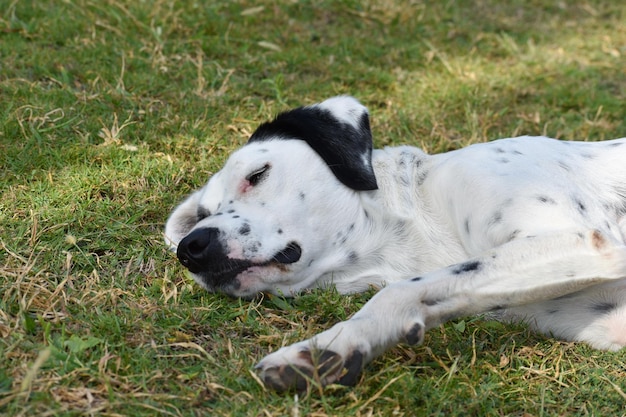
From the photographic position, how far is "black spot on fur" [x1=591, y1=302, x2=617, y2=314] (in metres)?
3.81

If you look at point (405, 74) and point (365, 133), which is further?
point (405, 74)

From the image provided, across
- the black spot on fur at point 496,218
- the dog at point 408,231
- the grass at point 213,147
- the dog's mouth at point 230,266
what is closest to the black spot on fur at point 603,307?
the dog at point 408,231

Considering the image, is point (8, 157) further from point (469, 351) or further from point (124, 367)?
point (469, 351)

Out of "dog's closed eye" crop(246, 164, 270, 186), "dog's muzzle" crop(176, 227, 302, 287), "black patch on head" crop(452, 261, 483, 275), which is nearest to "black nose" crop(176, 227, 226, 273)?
"dog's muzzle" crop(176, 227, 302, 287)

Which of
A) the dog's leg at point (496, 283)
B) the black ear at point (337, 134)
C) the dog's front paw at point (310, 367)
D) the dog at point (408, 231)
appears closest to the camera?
the dog's front paw at point (310, 367)

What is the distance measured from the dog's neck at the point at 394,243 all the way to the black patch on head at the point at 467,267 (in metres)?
0.40

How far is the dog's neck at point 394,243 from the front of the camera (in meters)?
4.11

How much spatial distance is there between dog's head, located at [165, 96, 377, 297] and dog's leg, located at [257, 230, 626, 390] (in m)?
0.62

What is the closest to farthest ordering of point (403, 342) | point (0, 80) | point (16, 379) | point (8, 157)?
point (16, 379) → point (403, 342) → point (8, 157) → point (0, 80)

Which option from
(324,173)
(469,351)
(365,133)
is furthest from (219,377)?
(365,133)

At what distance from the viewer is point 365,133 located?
4473 mm

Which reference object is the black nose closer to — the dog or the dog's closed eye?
the dog

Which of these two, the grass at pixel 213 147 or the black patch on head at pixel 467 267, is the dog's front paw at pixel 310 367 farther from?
the black patch on head at pixel 467 267

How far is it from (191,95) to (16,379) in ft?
10.7
